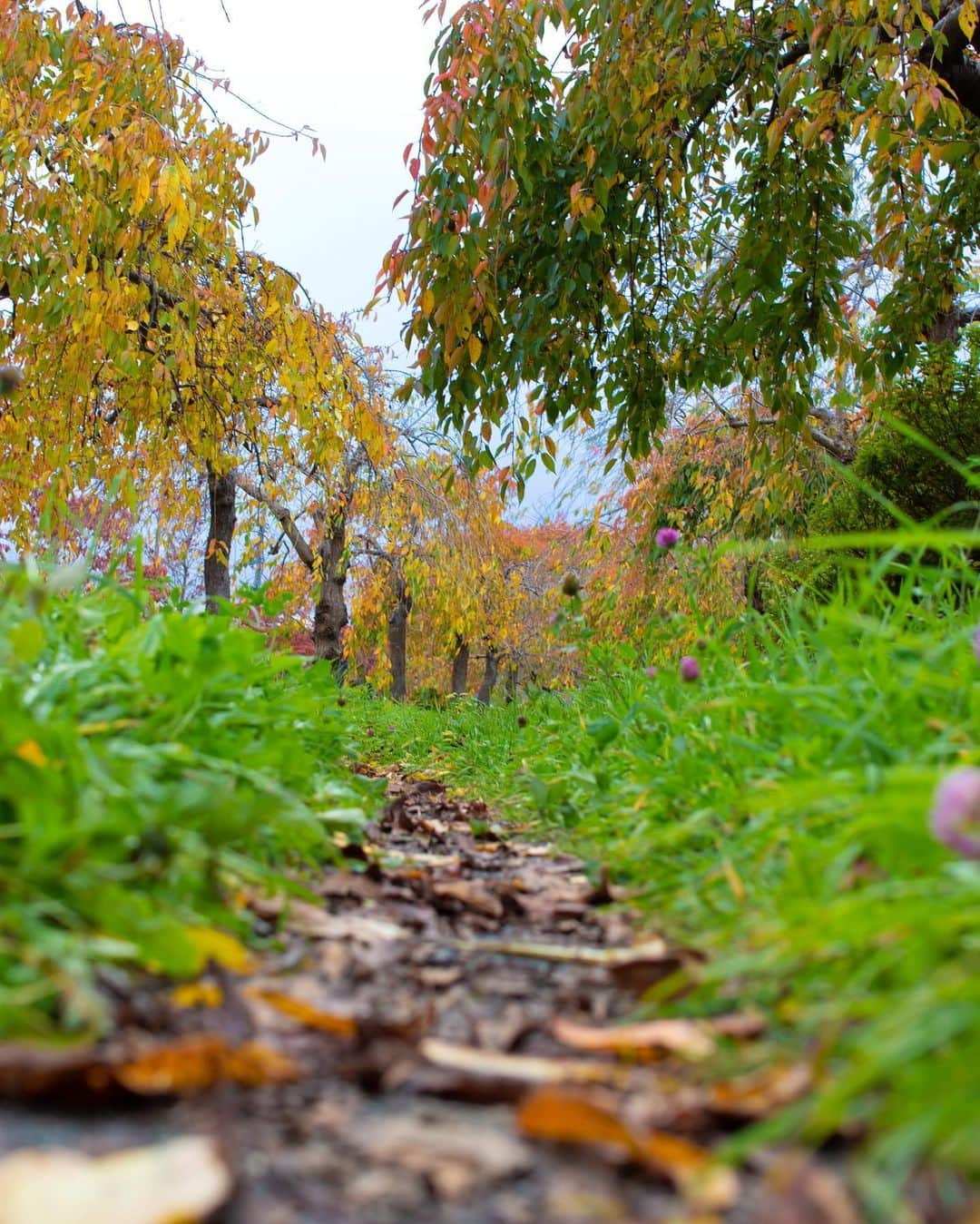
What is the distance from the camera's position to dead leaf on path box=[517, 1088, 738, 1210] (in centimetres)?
63

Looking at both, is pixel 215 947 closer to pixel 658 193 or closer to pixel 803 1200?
pixel 803 1200

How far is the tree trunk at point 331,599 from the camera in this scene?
11586mm

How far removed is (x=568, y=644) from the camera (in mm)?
2785

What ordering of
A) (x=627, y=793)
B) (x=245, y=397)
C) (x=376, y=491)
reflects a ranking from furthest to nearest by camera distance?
(x=376, y=491), (x=245, y=397), (x=627, y=793)

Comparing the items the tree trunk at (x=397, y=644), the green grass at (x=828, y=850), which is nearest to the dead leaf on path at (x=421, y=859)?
the green grass at (x=828, y=850)

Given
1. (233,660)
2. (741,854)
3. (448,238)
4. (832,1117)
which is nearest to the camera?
(832,1117)

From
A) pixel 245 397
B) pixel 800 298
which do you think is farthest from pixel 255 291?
pixel 800 298

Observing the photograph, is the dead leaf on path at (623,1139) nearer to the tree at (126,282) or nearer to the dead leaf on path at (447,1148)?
the dead leaf on path at (447,1148)

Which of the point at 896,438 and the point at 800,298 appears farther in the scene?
the point at 896,438

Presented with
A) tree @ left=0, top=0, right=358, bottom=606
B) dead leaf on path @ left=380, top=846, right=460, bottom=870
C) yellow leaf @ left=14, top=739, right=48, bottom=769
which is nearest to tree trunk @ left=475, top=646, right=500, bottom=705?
tree @ left=0, top=0, right=358, bottom=606

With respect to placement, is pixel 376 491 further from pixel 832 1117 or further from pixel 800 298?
pixel 832 1117

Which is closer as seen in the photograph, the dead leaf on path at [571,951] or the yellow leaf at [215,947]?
the yellow leaf at [215,947]

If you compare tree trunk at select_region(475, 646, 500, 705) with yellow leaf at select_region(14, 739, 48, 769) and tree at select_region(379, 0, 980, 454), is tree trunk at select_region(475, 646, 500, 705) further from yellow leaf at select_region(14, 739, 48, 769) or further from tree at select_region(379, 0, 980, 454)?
yellow leaf at select_region(14, 739, 48, 769)

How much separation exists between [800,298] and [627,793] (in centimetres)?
288
